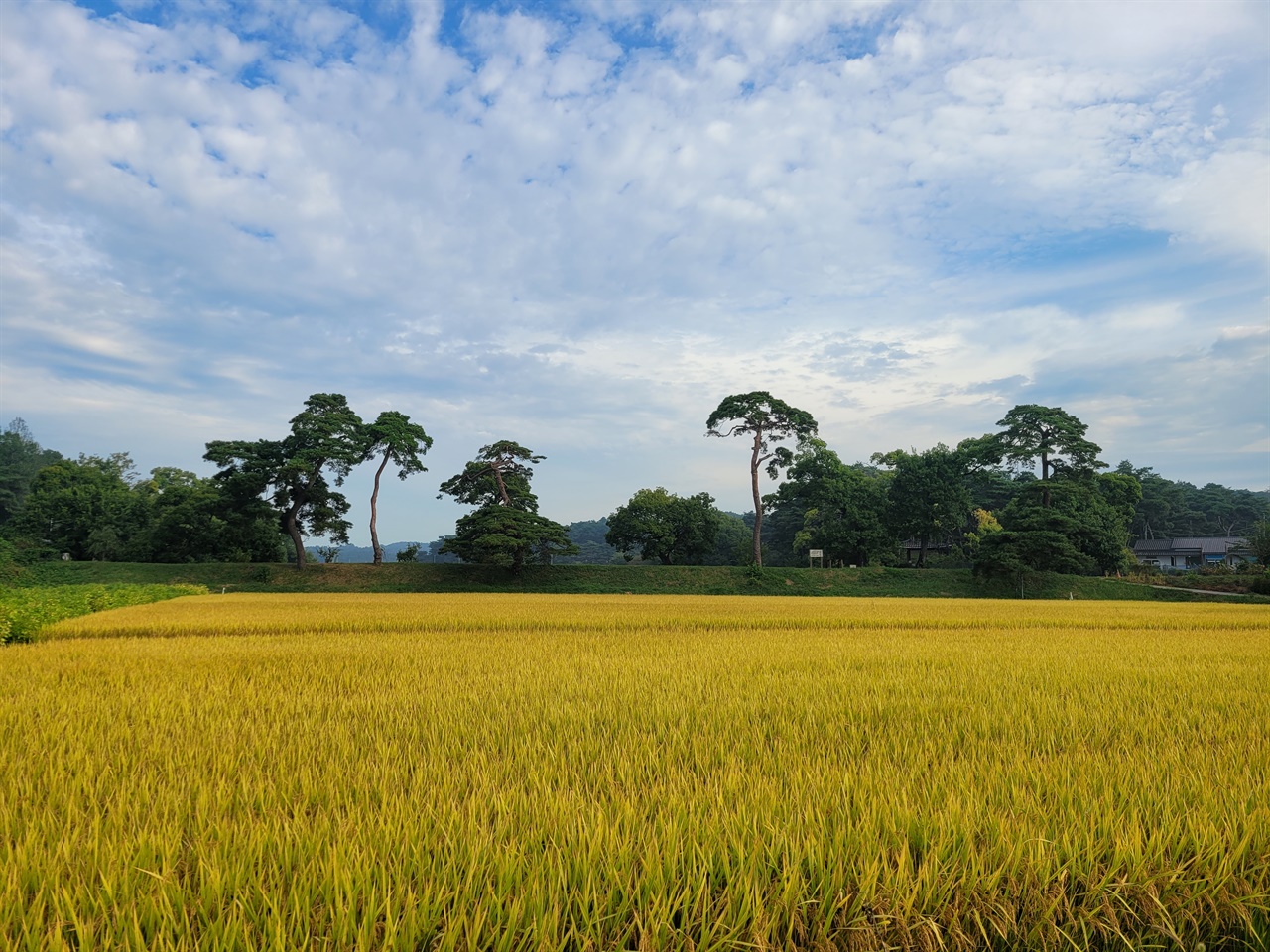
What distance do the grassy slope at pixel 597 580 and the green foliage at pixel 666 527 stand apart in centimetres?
871

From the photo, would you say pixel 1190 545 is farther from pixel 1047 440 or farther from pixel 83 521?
pixel 83 521

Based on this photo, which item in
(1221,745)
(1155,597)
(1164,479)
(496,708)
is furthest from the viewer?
(1164,479)

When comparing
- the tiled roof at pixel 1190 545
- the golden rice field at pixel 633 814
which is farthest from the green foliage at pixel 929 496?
the golden rice field at pixel 633 814

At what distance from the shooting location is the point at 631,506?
49.6m

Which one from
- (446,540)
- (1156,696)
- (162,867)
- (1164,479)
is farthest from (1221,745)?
(1164,479)

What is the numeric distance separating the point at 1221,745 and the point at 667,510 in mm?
45843

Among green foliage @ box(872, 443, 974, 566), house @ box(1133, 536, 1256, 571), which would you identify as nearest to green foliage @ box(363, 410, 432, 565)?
green foliage @ box(872, 443, 974, 566)

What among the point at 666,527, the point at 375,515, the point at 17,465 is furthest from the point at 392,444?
the point at 17,465

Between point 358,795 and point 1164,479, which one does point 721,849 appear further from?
point 1164,479

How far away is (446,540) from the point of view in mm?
35031

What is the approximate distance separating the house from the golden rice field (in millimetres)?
69363

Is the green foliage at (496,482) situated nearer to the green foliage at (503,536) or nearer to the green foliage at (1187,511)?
the green foliage at (503,536)

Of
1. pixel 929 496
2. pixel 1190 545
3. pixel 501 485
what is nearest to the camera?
pixel 501 485

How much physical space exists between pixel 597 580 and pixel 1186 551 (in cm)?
5919
